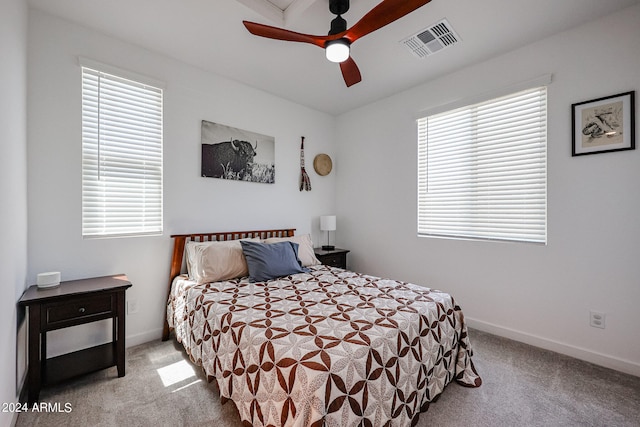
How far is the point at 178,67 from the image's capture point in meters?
2.83

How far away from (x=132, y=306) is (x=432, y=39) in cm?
363

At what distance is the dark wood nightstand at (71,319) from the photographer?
1.76 meters

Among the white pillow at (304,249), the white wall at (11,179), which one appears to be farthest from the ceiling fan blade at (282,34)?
the white pillow at (304,249)

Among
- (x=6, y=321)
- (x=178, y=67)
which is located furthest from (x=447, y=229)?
(x=6, y=321)

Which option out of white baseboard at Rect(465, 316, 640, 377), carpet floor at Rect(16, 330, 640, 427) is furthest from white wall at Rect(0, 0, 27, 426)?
white baseboard at Rect(465, 316, 640, 377)

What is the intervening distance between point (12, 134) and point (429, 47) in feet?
10.3

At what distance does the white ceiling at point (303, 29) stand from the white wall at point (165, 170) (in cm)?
18

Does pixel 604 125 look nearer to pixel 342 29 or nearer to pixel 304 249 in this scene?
pixel 342 29

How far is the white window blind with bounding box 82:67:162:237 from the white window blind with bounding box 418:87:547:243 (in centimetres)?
293

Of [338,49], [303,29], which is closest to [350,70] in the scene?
[338,49]

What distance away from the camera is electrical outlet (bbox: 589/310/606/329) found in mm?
2246

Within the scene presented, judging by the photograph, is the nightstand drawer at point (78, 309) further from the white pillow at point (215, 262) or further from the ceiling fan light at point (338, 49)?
the ceiling fan light at point (338, 49)

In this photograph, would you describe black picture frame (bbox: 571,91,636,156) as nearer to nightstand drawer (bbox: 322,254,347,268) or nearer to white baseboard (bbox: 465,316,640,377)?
white baseboard (bbox: 465,316,640,377)

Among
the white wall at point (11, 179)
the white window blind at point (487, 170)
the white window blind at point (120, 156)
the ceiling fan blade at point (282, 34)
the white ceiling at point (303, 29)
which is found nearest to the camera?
the white wall at point (11, 179)
